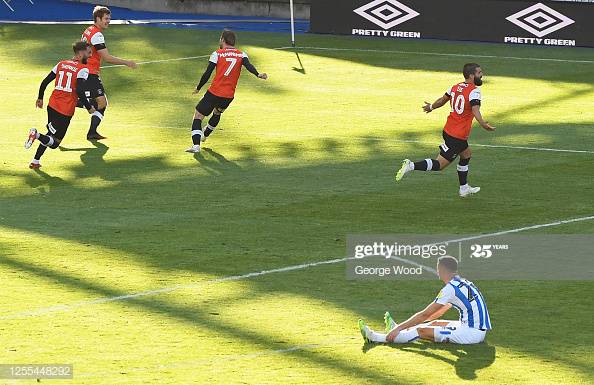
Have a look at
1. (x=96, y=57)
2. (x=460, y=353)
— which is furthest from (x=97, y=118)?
(x=460, y=353)

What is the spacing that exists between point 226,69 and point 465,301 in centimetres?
1097

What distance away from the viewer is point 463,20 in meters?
37.5

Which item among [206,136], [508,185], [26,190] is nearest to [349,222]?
[508,185]

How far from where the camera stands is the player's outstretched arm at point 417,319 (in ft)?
36.7

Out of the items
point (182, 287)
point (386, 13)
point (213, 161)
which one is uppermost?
point (182, 287)

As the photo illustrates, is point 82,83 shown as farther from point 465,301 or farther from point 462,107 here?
point 465,301

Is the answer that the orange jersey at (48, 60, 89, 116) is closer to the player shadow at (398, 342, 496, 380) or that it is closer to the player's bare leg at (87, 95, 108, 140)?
the player's bare leg at (87, 95, 108, 140)

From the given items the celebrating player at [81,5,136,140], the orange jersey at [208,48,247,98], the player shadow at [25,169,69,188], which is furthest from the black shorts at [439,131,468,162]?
the celebrating player at [81,5,136,140]

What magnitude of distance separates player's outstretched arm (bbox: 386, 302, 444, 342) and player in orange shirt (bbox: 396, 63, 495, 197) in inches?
262

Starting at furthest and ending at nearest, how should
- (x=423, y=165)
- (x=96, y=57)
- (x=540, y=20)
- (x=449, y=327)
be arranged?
1. (x=540, y=20)
2. (x=96, y=57)
3. (x=423, y=165)
4. (x=449, y=327)

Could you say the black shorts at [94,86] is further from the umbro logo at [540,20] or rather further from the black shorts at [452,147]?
the umbro logo at [540,20]

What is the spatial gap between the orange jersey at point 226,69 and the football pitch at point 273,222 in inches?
39.0

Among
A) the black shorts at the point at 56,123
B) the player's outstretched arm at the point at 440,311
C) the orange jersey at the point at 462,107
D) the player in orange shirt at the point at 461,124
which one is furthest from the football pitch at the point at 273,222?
the orange jersey at the point at 462,107

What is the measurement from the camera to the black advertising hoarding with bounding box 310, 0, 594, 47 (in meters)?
36.1
